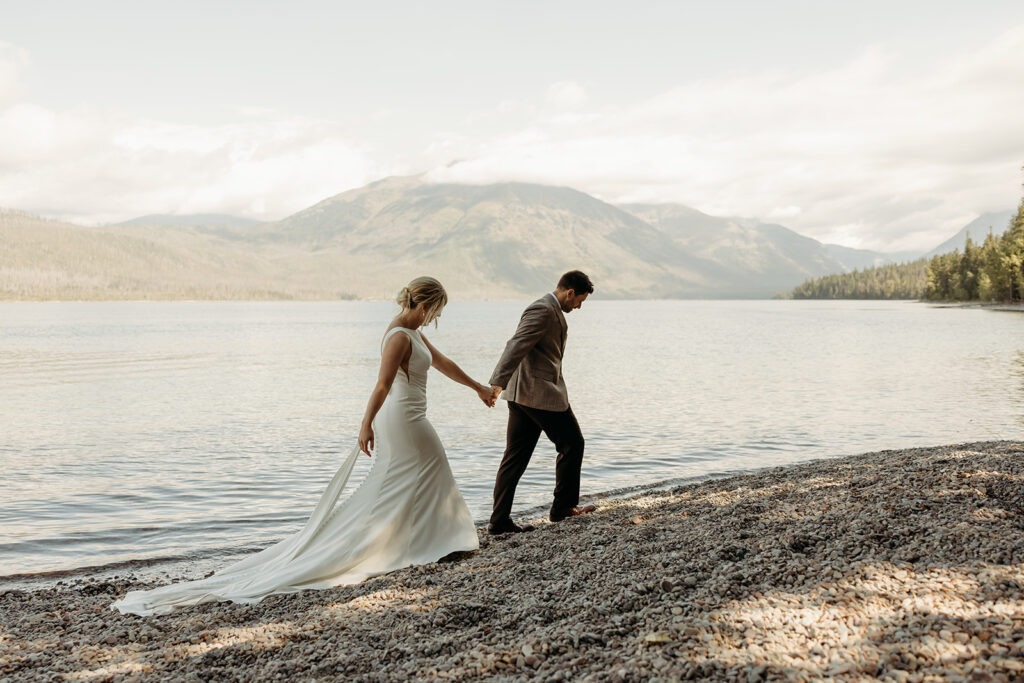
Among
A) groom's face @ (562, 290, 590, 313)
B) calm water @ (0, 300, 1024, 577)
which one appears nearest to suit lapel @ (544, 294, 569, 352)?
groom's face @ (562, 290, 590, 313)

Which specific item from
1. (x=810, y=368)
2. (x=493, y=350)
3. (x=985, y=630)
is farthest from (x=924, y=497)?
(x=493, y=350)

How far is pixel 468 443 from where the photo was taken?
21531 millimetres

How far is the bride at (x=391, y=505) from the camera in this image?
8289 millimetres

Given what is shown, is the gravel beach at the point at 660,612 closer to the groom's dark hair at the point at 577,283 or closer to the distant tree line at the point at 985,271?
the groom's dark hair at the point at 577,283

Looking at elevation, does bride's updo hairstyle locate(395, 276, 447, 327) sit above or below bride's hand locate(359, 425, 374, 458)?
above

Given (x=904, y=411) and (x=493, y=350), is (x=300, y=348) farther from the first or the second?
→ (x=904, y=411)

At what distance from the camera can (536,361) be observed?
9633 millimetres

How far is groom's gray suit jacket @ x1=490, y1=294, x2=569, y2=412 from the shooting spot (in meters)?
9.43

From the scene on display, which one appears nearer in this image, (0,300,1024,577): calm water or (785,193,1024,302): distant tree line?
(0,300,1024,577): calm water

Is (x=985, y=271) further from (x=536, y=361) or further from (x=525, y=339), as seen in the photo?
(x=525, y=339)

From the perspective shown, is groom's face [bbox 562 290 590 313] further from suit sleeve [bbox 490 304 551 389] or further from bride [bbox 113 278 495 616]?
bride [bbox 113 278 495 616]

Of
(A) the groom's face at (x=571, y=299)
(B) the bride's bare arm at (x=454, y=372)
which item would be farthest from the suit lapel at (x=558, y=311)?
(B) the bride's bare arm at (x=454, y=372)

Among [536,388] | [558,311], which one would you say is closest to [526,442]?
[536,388]

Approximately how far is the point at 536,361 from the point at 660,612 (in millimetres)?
4350
